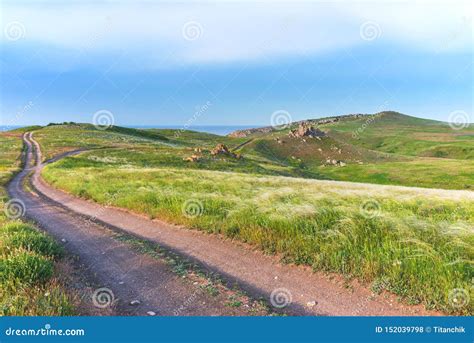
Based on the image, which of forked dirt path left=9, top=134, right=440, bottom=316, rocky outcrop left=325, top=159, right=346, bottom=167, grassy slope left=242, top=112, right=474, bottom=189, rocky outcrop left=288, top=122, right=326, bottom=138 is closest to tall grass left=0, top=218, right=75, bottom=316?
forked dirt path left=9, top=134, right=440, bottom=316

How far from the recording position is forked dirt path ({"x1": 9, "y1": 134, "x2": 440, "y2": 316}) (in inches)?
298

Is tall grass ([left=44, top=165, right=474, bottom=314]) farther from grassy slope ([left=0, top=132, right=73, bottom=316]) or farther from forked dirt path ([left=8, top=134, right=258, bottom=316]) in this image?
grassy slope ([left=0, top=132, right=73, bottom=316])

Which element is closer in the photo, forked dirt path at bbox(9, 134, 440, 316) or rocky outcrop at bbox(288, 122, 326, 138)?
forked dirt path at bbox(9, 134, 440, 316)

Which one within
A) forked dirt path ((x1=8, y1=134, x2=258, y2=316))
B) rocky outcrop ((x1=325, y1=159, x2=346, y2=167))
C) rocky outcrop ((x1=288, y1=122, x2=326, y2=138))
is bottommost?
forked dirt path ((x1=8, y1=134, x2=258, y2=316))

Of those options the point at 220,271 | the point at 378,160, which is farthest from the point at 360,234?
the point at 378,160

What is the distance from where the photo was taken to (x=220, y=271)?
965 cm

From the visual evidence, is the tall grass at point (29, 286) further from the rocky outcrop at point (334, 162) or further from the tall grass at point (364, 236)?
the rocky outcrop at point (334, 162)

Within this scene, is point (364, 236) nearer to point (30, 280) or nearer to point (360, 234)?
point (360, 234)

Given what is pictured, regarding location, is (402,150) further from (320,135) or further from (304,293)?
(304,293)

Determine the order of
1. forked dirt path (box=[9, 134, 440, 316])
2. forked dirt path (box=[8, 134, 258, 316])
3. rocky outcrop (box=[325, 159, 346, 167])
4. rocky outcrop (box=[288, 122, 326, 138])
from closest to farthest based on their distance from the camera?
forked dirt path (box=[8, 134, 258, 316]), forked dirt path (box=[9, 134, 440, 316]), rocky outcrop (box=[325, 159, 346, 167]), rocky outcrop (box=[288, 122, 326, 138])

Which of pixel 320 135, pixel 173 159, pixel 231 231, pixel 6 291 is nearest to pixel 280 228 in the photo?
pixel 231 231

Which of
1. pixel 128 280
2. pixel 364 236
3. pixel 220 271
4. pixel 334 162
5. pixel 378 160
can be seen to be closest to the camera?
pixel 128 280

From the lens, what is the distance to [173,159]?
58719mm

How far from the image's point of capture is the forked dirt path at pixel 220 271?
24.8 ft
